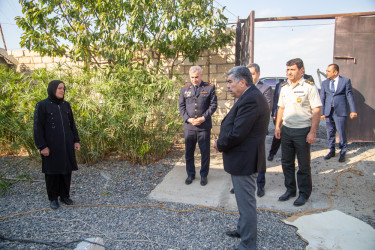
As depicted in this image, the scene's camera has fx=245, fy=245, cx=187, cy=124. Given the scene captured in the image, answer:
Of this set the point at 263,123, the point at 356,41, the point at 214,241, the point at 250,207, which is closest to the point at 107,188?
the point at 214,241

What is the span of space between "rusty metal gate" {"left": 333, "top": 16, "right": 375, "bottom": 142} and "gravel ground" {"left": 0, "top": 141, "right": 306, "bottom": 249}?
3747 mm

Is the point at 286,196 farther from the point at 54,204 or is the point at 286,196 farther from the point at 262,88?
the point at 54,204

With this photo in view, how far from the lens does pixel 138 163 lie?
15.6ft

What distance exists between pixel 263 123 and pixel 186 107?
184cm

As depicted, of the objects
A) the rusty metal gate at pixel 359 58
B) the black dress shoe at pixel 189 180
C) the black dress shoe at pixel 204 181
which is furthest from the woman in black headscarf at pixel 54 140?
the rusty metal gate at pixel 359 58

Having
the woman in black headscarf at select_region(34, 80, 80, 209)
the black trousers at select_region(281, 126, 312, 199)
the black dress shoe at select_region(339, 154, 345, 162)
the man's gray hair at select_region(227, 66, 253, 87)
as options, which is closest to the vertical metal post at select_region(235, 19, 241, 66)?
the black dress shoe at select_region(339, 154, 345, 162)

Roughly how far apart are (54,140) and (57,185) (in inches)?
24.1

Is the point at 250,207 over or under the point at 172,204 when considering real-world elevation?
over

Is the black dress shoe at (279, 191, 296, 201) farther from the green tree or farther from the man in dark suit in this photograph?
the green tree

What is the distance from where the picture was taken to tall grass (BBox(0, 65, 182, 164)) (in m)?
4.36

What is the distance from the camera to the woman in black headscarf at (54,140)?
10.1 feet

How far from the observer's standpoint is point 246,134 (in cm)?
210

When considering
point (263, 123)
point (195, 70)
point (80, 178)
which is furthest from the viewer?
point (80, 178)

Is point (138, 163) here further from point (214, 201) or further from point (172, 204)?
point (214, 201)
